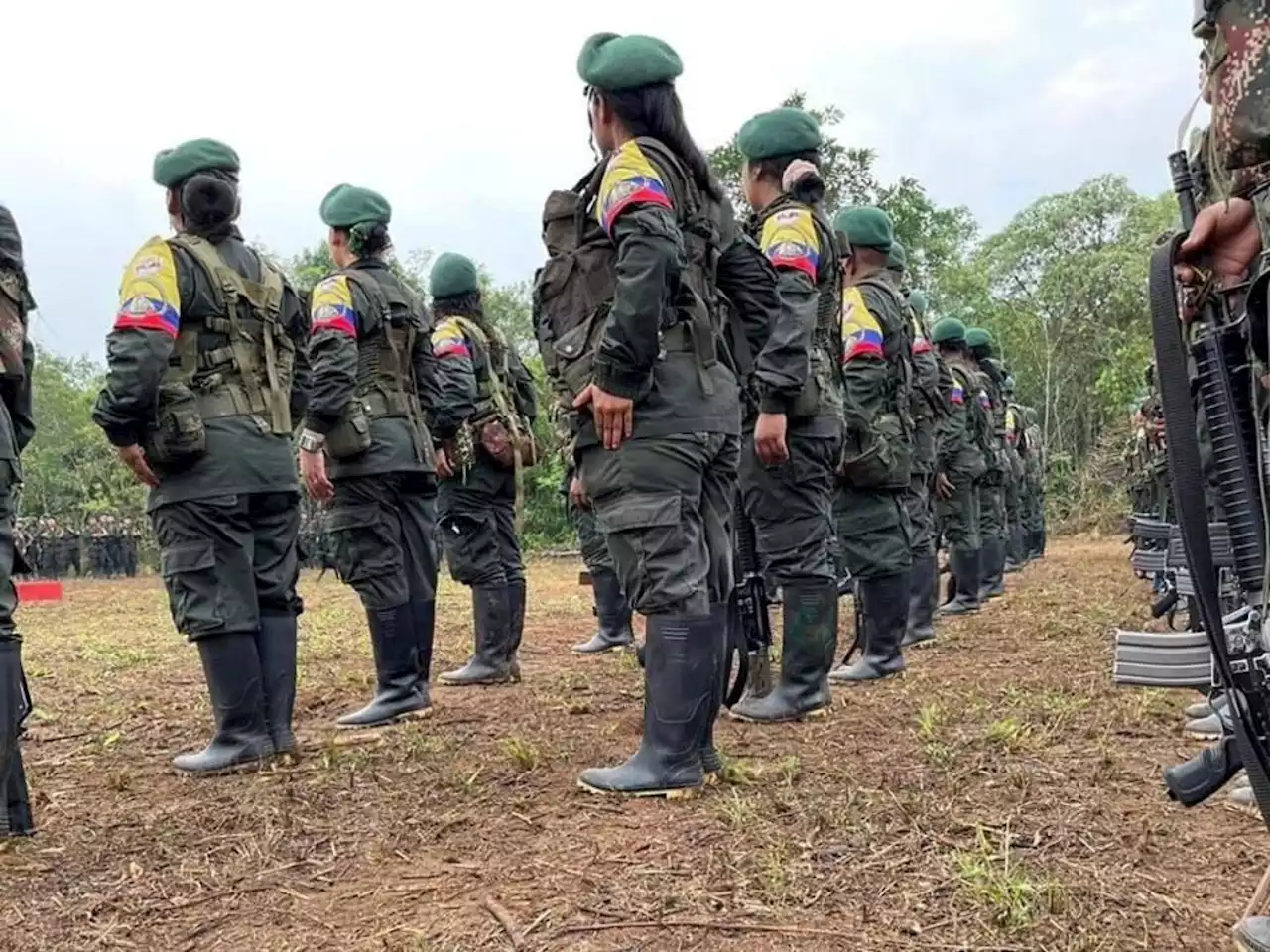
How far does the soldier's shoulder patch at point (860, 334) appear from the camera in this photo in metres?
6.36

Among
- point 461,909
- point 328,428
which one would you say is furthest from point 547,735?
point 461,909

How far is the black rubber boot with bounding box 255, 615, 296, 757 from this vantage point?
4703mm

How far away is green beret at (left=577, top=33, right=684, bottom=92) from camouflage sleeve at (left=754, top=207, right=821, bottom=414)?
945mm

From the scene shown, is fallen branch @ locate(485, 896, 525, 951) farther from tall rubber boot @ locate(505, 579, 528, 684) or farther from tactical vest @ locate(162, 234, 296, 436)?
tall rubber boot @ locate(505, 579, 528, 684)

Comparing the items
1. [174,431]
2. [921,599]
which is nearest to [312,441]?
[174,431]

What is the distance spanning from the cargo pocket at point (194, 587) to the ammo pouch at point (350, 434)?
1004 millimetres

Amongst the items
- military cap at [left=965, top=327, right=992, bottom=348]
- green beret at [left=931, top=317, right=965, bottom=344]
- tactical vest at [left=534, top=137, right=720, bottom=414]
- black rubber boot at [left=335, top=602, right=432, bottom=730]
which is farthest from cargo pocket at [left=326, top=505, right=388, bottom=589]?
military cap at [left=965, top=327, right=992, bottom=348]

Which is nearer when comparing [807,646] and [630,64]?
[630,64]

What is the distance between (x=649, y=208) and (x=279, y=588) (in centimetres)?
209

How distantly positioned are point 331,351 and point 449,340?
1.57 m

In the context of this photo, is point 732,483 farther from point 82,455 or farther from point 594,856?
point 82,455

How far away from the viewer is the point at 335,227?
5750 mm

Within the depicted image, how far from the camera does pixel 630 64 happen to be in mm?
Result: 3812

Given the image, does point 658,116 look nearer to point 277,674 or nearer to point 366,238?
point 366,238
